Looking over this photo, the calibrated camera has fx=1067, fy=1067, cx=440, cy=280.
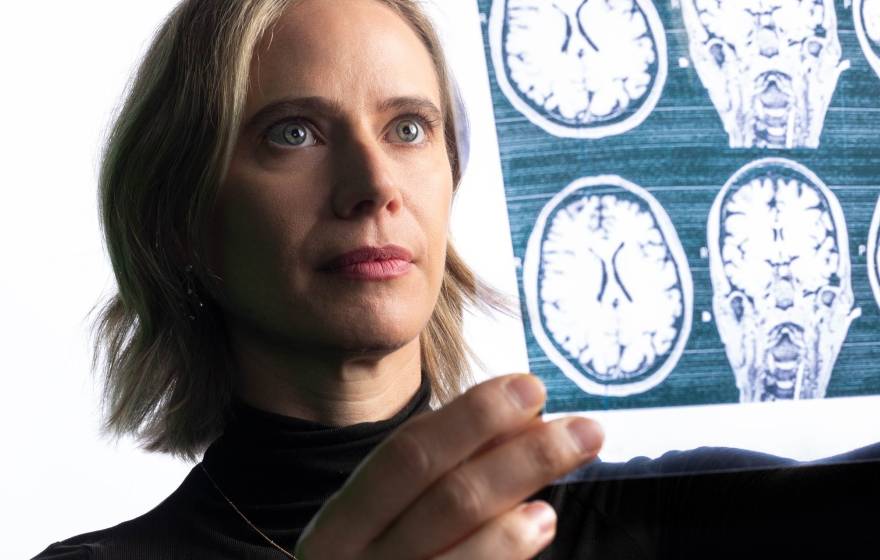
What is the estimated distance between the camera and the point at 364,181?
0.41 metres

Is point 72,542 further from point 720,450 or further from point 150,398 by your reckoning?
point 720,450

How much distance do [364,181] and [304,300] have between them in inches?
2.8

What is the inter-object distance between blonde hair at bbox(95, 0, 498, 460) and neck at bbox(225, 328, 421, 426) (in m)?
0.05

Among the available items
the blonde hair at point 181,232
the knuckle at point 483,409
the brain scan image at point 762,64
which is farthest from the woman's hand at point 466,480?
the blonde hair at point 181,232

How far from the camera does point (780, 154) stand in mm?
320

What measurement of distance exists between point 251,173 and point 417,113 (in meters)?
0.10

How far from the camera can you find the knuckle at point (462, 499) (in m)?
0.27

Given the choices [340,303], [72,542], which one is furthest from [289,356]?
[72,542]

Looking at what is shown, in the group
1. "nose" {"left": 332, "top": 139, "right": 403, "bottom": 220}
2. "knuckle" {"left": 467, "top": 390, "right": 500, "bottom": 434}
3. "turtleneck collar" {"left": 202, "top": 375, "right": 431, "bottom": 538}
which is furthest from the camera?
"turtleneck collar" {"left": 202, "top": 375, "right": 431, "bottom": 538}

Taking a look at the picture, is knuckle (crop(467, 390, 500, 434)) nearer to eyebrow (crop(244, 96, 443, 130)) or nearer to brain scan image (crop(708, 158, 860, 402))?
brain scan image (crop(708, 158, 860, 402))

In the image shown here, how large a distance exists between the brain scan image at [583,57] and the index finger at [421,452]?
90mm

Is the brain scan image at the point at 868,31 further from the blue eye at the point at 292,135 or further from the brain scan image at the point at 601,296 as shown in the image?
the blue eye at the point at 292,135

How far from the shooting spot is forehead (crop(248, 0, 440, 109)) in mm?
431

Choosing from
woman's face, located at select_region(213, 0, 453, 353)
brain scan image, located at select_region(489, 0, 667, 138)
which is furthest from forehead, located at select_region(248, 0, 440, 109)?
brain scan image, located at select_region(489, 0, 667, 138)
